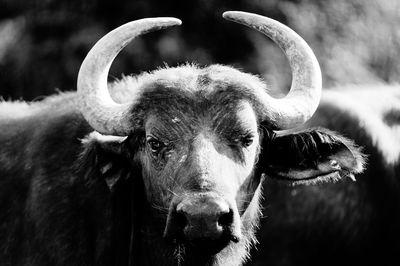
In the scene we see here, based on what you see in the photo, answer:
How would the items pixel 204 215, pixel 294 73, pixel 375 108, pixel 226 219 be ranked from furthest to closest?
1. pixel 375 108
2. pixel 294 73
3. pixel 226 219
4. pixel 204 215

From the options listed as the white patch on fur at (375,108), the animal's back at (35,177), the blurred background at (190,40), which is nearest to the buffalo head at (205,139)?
the animal's back at (35,177)

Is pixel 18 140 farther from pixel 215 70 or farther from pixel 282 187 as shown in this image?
pixel 282 187

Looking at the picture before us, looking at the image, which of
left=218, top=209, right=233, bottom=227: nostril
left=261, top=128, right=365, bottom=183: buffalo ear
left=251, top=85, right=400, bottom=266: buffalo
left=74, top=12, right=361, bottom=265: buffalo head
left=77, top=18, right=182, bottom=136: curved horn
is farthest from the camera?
left=251, top=85, right=400, bottom=266: buffalo

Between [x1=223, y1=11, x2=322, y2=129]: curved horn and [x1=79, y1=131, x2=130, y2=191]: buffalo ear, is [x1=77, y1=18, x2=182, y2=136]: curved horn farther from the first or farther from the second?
[x1=223, y1=11, x2=322, y2=129]: curved horn

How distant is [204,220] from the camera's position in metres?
5.99

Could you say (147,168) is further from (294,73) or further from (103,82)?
(294,73)

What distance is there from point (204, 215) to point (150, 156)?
1.01 meters

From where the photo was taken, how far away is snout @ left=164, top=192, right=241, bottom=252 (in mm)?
6000

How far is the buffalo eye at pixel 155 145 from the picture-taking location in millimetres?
6707

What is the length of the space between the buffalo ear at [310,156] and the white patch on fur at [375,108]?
97.1 inches

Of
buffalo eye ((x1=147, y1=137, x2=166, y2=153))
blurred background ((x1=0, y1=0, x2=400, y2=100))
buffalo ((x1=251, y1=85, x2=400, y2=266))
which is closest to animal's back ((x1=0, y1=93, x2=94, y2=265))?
buffalo eye ((x1=147, y1=137, x2=166, y2=153))

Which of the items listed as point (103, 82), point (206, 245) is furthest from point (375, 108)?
point (206, 245)

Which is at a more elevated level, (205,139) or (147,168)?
(205,139)

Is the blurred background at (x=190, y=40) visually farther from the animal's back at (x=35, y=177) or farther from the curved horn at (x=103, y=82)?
the curved horn at (x=103, y=82)
